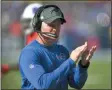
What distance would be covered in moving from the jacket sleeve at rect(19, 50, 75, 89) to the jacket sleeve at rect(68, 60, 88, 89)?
A: 1.34 ft

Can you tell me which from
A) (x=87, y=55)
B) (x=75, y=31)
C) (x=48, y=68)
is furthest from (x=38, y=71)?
(x=75, y=31)

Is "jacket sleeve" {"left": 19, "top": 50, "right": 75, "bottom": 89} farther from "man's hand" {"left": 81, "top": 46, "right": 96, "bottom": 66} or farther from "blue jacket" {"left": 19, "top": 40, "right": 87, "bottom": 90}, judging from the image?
"man's hand" {"left": 81, "top": 46, "right": 96, "bottom": 66}

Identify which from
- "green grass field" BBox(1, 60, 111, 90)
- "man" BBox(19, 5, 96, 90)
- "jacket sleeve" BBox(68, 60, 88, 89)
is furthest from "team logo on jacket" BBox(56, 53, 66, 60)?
"green grass field" BBox(1, 60, 111, 90)

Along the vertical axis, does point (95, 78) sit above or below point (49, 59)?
below

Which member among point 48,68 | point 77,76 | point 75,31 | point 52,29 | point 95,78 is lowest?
point 95,78

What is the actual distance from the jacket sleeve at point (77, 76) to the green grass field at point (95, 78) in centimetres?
699

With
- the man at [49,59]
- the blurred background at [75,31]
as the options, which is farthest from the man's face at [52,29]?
the blurred background at [75,31]

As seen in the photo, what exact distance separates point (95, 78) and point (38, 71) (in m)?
10.1

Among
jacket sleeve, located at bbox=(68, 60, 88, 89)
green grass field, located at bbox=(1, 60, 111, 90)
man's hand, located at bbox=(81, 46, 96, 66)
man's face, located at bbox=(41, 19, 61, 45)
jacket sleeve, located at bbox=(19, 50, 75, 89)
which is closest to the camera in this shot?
jacket sleeve, located at bbox=(19, 50, 75, 89)

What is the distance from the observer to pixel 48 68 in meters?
4.24

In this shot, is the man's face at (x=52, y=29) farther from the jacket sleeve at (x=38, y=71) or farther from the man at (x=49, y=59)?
the jacket sleeve at (x=38, y=71)

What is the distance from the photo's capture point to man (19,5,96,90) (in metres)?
4.04

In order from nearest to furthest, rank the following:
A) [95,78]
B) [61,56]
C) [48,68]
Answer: [48,68]
[61,56]
[95,78]

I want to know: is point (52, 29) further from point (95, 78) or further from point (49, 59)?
point (95, 78)
